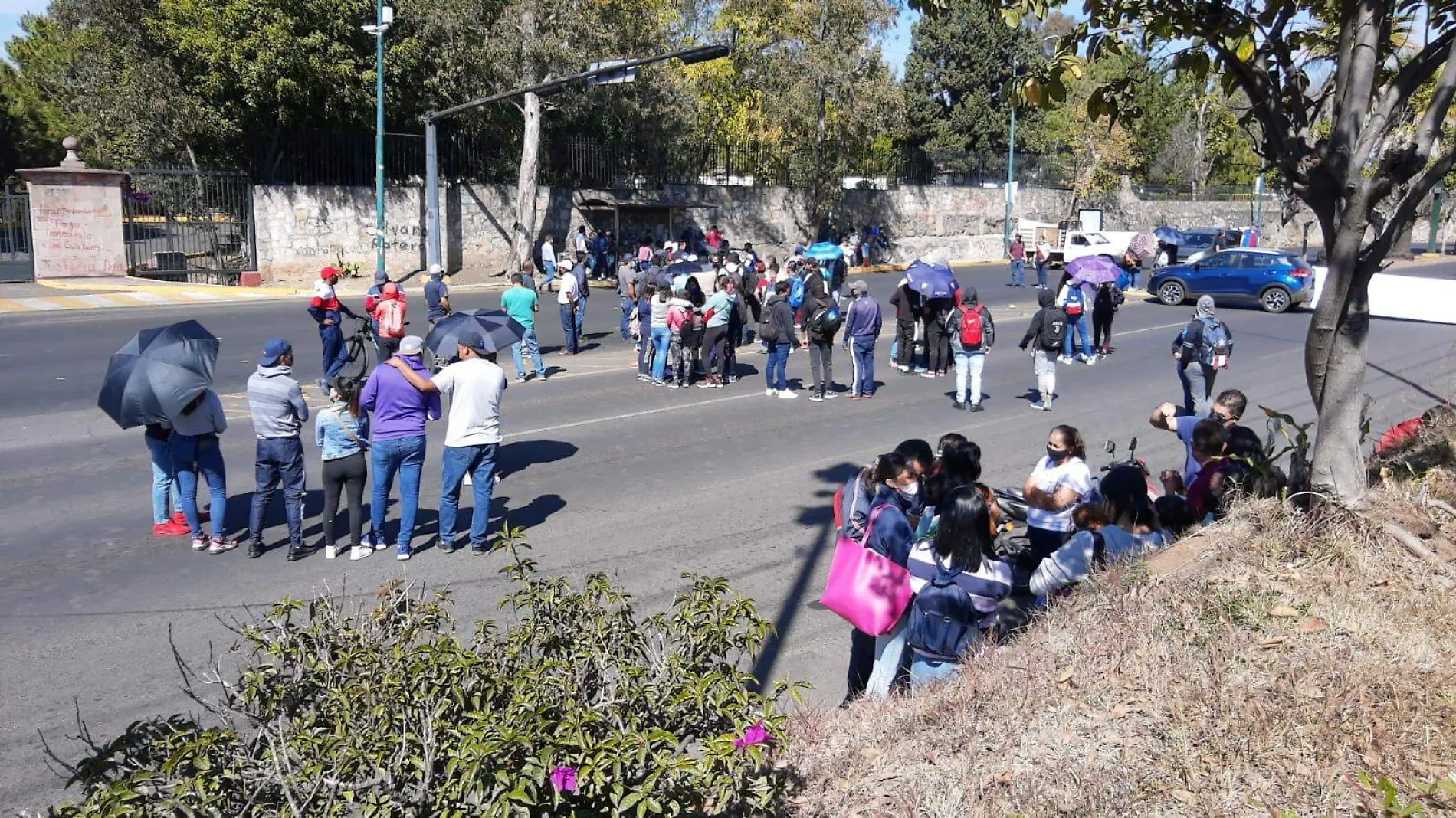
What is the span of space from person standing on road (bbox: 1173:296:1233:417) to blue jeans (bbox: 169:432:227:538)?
10.1m

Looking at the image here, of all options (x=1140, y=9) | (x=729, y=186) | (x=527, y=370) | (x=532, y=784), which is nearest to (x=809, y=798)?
(x=532, y=784)

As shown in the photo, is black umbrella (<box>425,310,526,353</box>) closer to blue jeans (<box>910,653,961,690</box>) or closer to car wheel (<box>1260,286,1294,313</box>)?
blue jeans (<box>910,653,961,690</box>)

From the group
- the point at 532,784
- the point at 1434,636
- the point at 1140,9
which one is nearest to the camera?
the point at 532,784

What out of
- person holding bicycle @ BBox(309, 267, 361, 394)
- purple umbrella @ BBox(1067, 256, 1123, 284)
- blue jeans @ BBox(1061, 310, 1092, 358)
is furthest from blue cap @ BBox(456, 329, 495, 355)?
blue jeans @ BBox(1061, 310, 1092, 358)

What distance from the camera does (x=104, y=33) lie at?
1214 inches

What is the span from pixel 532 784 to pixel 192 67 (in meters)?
30.9

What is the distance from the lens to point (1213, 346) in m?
12.8

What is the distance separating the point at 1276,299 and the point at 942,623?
80.2 feet

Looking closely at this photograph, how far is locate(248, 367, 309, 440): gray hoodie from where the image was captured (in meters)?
8.34

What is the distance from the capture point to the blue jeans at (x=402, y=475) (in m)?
8.48

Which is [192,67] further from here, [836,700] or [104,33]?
[836,700]

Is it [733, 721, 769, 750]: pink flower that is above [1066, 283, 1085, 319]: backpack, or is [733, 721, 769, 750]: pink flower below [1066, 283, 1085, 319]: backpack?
below

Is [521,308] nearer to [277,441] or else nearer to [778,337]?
[778,337]

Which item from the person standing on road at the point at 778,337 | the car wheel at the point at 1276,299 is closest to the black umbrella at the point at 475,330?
the person standing on road at the point at 778,337
